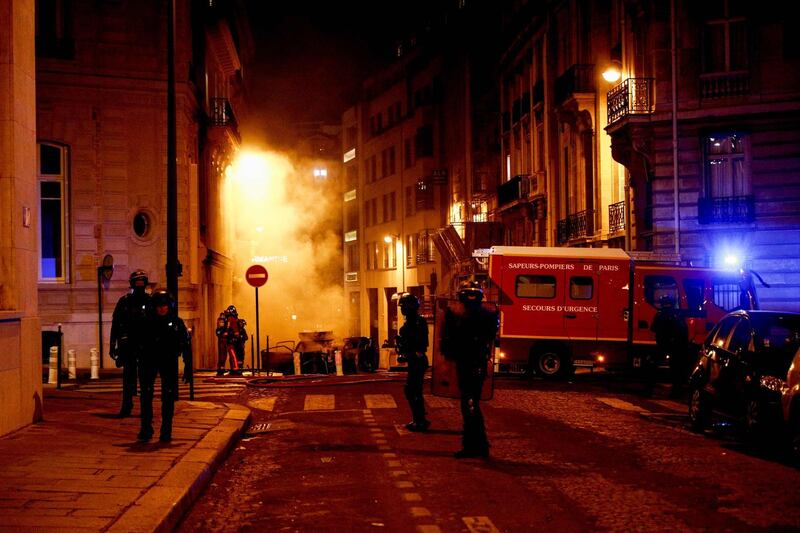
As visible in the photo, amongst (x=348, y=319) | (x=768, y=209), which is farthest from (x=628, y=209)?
(x=348, y=319)

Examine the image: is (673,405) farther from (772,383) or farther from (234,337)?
(234,337)

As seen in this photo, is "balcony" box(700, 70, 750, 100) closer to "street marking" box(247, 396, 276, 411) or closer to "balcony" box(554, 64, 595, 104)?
"balcony" box(554, 64, 595, 104)

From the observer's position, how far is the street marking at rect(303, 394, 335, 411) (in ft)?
59.6

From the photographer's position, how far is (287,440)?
45.3 ft

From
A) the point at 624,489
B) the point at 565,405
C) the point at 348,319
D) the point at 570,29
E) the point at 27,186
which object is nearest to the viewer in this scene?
the point at 624,489

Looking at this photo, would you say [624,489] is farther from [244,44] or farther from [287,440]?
[244,44]

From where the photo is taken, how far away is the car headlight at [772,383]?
1147 centimetres

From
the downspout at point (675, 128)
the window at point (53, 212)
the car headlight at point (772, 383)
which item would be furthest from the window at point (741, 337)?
the window at point (53, 212)

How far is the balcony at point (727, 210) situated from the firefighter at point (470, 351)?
1853cm

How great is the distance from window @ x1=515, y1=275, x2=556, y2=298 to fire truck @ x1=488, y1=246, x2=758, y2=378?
0.02 meters

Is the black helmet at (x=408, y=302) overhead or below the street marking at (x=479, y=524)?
overhead

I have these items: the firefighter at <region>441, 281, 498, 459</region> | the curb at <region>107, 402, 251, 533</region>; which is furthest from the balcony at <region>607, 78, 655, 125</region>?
the curb at <region>107, 402, 251, 533</region>

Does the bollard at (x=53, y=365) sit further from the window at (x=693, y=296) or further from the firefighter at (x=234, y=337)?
the window at (x=693, y=296)

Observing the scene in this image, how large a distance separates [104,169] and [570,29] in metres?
17.7
